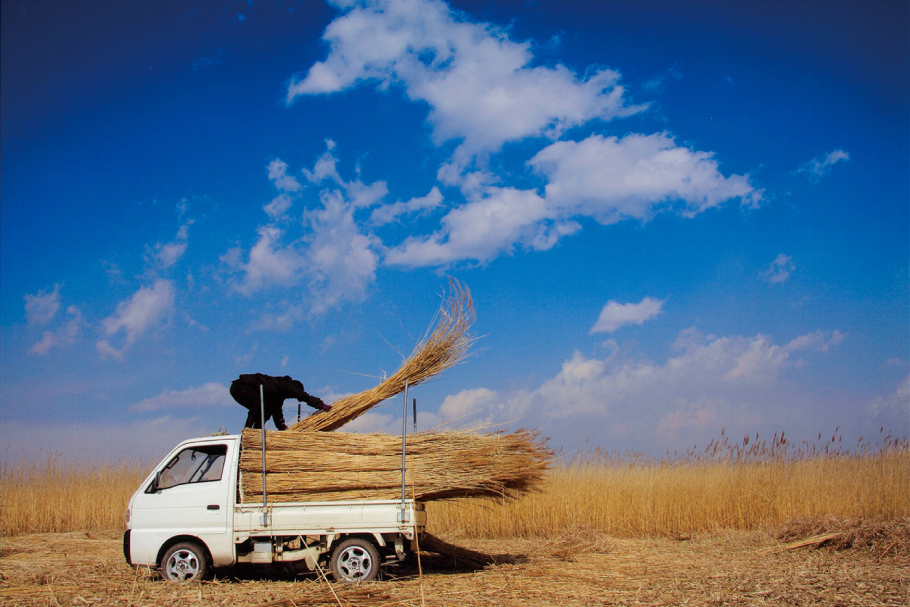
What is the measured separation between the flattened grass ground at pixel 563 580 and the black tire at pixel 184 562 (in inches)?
8.3

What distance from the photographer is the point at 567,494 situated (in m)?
14.1

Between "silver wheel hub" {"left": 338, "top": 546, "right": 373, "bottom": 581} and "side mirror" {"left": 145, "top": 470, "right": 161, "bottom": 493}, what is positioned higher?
"side mirror" {"left": 145, "top": 470, "right": 161, "bottom": 493}

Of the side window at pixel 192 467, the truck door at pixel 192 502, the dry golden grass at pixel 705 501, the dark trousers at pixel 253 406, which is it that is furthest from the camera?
the dry golden grass at pixel 705 501

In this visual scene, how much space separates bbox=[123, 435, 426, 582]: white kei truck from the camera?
25.8ft

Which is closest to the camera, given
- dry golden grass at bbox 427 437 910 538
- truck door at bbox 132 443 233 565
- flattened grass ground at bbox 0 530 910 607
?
flattened grass ground at bbox 0 530 910 607

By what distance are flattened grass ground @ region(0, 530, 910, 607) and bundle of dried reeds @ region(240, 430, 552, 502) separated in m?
1.08

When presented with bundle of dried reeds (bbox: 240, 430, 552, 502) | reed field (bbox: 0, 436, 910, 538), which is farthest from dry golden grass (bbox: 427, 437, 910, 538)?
bundle of dried reeds (bbox: 240, 430, 552, 502)

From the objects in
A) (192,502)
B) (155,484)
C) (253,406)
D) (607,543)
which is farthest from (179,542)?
(607,543)

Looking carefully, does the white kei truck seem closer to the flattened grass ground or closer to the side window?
the side window

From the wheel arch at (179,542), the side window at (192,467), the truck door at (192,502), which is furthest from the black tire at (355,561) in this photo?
the side window at (192,467)

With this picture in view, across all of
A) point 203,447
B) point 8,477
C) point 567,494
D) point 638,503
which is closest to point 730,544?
point 638,503

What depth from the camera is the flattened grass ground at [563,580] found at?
724cm

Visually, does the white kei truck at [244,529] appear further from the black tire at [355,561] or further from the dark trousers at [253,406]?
the dark trousers at [253,406]

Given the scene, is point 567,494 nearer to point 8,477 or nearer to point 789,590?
point 789,590
